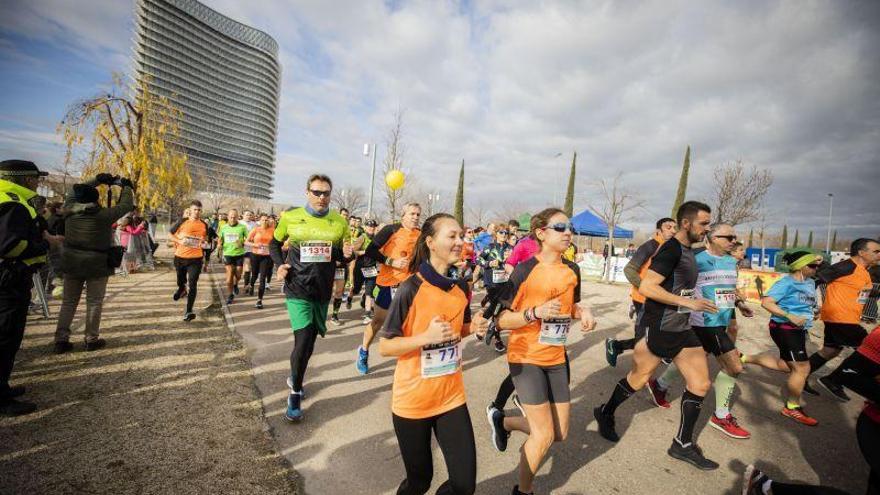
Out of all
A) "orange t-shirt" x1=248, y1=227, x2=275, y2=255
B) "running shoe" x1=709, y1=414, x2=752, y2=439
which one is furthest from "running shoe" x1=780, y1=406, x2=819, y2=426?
"orange t-shirt" x1=248, y1=227, x2=275, y2=255

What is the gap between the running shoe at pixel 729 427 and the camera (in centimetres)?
385

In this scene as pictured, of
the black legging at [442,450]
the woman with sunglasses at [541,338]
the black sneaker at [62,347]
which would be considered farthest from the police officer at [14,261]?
the woman with sunglasses at [541,338]

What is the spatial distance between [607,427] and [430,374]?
255 cm

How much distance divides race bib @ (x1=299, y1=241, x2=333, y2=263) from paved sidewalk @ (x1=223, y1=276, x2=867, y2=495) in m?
1.55

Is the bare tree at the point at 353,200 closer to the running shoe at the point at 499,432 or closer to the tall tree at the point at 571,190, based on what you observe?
the tall tree at the point at 571,190

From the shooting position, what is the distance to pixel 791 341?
14.8 feet

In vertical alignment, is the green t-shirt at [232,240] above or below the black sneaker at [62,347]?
above

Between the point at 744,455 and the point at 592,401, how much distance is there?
4.75 feet

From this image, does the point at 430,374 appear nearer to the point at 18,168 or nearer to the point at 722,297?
the point at 722,297

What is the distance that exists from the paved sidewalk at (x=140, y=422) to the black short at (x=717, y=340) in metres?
4.15

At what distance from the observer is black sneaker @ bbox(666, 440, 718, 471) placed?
10.7 ft

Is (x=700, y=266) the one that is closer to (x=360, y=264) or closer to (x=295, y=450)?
(x=295, y=450)

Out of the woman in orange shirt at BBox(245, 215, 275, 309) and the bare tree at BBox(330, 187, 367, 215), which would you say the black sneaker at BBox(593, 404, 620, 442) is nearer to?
the woman in orange shirt at BBox(245, 215, 275, 309)

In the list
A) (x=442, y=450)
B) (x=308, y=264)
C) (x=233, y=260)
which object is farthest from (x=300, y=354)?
(x=233, y=260)
